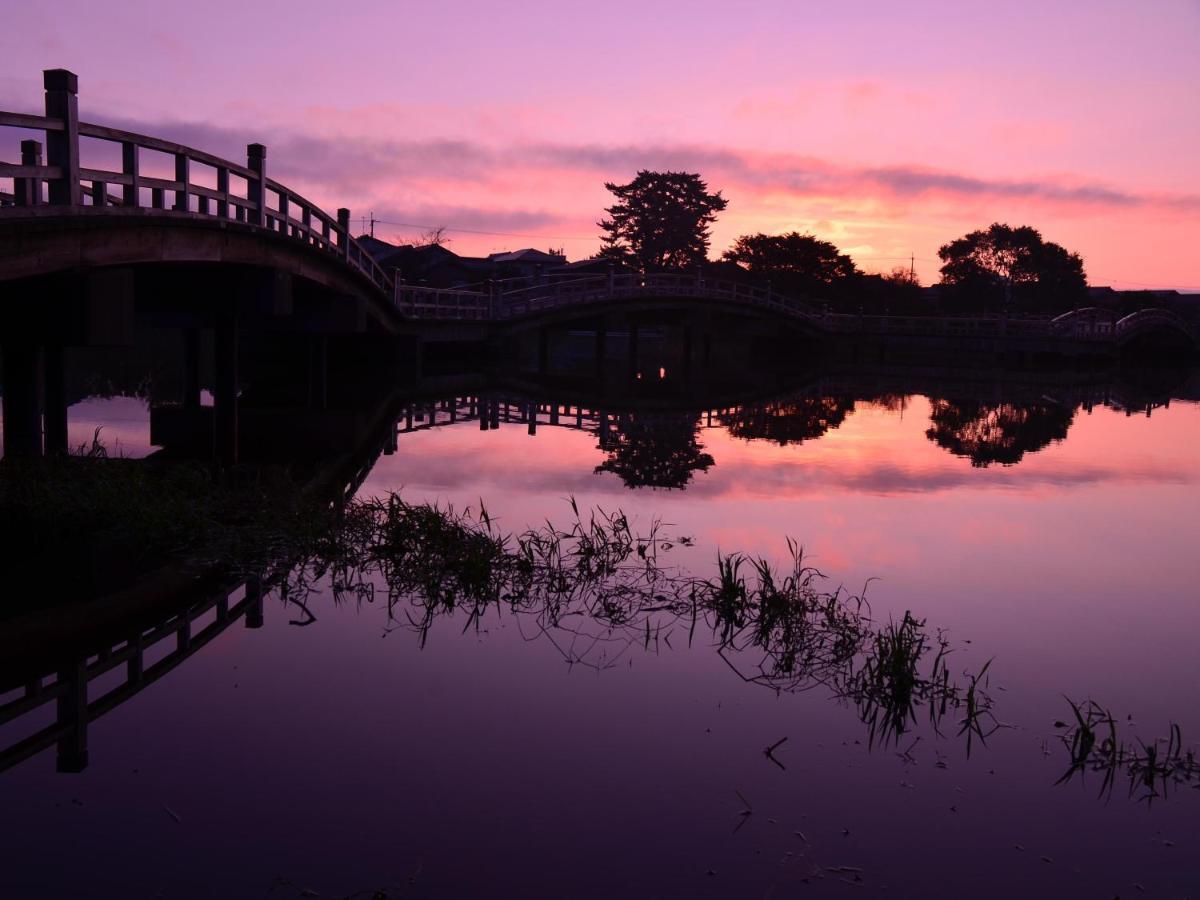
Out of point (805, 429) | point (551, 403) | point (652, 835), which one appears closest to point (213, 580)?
point (652, 835)

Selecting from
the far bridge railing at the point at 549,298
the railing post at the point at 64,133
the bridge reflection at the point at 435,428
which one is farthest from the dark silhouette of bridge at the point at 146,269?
the far bridge railing at the point at 549,298

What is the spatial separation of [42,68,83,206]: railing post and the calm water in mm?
4653

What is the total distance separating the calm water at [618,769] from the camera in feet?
13.9

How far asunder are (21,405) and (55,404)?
1994 mm

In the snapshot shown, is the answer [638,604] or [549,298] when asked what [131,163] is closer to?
[638,604]

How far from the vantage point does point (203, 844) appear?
4316 mm

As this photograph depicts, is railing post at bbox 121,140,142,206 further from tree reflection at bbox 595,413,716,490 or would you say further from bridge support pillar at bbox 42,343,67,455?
tree reflection at bbox 595,413,716,490

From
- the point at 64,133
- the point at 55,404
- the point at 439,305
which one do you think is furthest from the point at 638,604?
the point at 439,305

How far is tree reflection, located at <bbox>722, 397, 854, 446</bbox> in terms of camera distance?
2114cm

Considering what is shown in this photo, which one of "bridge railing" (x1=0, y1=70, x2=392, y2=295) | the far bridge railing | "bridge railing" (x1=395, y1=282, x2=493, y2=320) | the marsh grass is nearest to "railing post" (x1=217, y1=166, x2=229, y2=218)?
"bridge railing" (x1=0, y1=70, x2=392, y2=295)

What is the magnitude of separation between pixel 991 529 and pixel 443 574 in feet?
21.5

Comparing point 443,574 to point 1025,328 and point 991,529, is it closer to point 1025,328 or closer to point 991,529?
point 991,529

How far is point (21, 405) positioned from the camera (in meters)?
10.5

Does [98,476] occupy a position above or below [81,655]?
above
